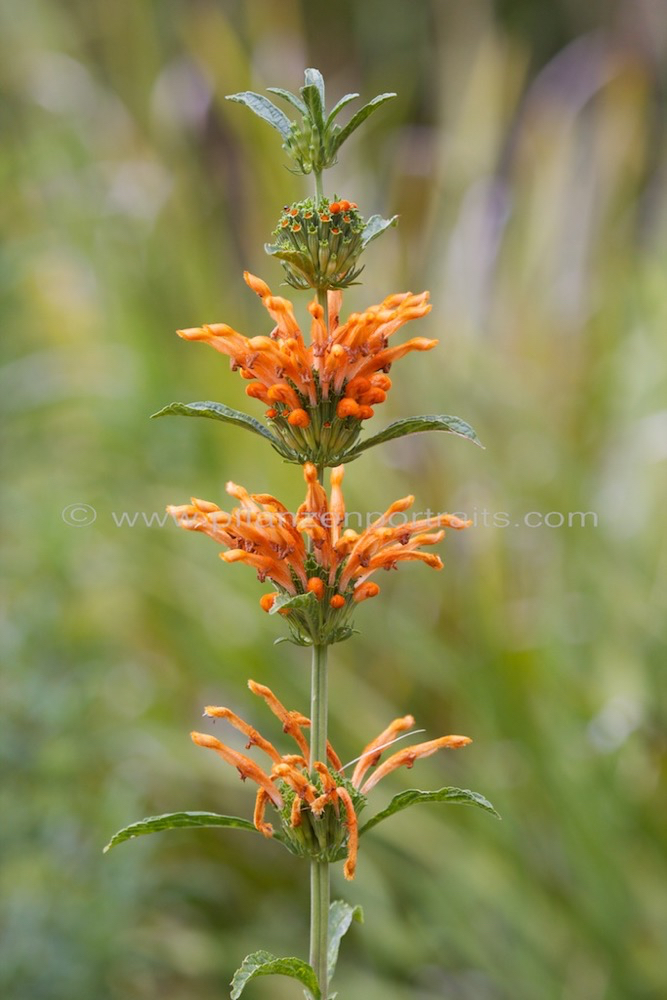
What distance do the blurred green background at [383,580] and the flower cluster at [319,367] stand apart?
3.09 feet

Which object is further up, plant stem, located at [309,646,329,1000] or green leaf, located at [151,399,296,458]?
green leaf, located at [151,399,296,458]

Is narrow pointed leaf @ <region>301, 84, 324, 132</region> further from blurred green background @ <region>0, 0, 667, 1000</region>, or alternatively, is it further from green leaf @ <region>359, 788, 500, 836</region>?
blurred green background @ <region>0, 0, 667, 1000</region>

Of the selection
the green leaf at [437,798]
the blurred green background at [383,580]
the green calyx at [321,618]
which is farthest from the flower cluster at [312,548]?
the blurred green background at [383,580]

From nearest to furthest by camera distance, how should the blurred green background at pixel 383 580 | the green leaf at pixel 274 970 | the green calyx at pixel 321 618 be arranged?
the green leaf at pixel 274 970, the green calyx at pixel 321 618, the blurred green background at pixel 383 580

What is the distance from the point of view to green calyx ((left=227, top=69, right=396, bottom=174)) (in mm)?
562

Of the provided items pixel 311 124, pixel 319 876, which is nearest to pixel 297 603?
pixel 319 876

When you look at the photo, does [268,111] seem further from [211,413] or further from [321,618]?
[321,618]

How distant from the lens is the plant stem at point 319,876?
542 millimetres

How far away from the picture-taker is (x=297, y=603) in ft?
1.84

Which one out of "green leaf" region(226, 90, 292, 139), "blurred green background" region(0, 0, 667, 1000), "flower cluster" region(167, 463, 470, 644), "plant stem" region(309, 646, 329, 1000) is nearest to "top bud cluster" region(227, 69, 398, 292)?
"green leaf" region(226, 90, 292, 139)

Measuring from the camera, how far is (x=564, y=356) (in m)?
2.61

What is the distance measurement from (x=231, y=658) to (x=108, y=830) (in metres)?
0.54

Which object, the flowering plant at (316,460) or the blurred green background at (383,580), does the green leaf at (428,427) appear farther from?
the blurred green background at (383,580)

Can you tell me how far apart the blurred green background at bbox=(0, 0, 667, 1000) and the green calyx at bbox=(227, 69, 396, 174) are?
1.01 meters
